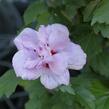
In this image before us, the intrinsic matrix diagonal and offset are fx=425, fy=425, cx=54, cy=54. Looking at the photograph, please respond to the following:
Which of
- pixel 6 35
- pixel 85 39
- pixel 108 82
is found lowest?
pixel 6 35

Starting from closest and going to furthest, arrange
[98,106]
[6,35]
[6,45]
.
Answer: [98,106] → [6,45] → [6,35]

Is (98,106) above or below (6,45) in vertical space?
above

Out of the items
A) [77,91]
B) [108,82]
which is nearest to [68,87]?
[77,91]

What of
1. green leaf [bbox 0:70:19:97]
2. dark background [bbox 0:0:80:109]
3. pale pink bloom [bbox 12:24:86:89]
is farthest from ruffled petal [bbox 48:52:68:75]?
dark background [bbox 0:0:80:109]

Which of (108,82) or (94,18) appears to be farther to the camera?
(108,82)

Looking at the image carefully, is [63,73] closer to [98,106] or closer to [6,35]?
[98,106]

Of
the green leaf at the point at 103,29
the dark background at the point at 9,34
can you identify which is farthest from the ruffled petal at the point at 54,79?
the dark background at the point at 9,34

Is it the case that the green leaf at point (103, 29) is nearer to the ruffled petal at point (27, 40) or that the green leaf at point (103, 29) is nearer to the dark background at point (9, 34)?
the ruffled petal at point (27, 40)
